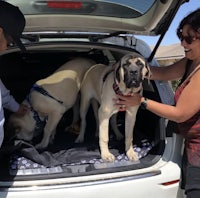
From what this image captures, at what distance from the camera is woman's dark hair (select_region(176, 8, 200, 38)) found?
2.76m

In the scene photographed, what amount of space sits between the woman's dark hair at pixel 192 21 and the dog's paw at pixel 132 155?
3.23 feet

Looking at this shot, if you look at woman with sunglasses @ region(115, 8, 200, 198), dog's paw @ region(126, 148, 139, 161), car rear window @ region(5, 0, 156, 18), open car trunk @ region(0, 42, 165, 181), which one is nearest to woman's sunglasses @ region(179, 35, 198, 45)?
woman with sunglasses @ region(115, 8, 200, 198)

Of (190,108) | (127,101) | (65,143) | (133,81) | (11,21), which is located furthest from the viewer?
(65,143)

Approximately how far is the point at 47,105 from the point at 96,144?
0.56 m

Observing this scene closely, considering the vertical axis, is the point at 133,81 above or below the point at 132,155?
above

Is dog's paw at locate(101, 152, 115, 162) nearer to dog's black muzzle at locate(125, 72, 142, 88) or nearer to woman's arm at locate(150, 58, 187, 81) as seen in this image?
dog's black muzzle at locate(125, 72, 142, 88)

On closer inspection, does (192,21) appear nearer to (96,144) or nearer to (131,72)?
(131,72)

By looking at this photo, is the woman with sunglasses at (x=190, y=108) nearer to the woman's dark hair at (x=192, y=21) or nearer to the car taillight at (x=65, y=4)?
the woman's dark hair at (x=192, y=21)

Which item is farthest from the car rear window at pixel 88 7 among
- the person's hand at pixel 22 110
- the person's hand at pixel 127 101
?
the person's hand at pixel 22 110

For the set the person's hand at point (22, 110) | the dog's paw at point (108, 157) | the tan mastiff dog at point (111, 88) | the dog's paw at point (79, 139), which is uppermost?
the tan mastiff dog at point (111, 88)

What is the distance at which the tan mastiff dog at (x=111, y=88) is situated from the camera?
119 inches

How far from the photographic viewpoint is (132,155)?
10.3 ft

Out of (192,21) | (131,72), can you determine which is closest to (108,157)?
(131,72)

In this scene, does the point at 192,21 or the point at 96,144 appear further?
the point at 96,144
